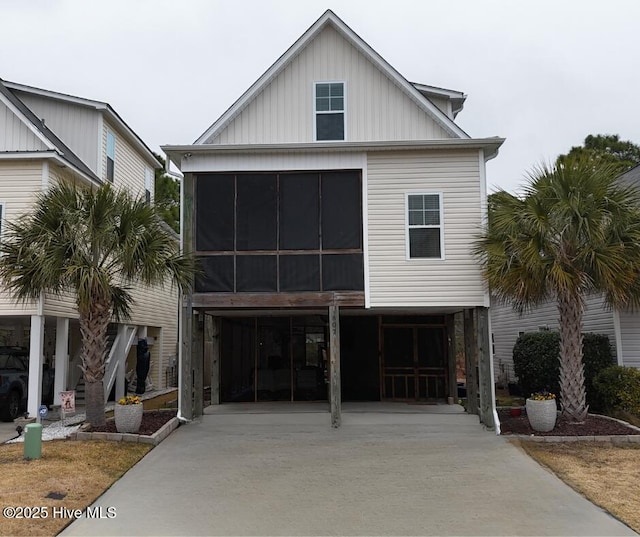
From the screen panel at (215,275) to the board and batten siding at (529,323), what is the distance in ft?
21.0

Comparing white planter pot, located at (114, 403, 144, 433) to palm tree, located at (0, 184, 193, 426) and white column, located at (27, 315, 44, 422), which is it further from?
white column, located at (27, 315, 44, 422)

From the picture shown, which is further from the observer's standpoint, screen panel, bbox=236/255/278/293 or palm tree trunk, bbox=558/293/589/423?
screen panel, bbox=236/255/278/293

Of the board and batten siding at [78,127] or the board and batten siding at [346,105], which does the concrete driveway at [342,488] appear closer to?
the board and batten siding at [346,105]

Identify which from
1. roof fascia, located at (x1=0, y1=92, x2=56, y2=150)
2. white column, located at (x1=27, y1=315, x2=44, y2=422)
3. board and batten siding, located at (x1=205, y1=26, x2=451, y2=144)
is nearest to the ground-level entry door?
board and batten siding, located at (x1=205, y1=26, x2=451, y2=144)

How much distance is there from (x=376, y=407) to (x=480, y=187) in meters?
6.00

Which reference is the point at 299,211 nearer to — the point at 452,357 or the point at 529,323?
the point at 452,357

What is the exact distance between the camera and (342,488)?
28.2 ft

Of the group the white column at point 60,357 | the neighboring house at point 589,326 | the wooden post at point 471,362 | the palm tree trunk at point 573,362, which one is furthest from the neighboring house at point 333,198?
the white column at point 60,357

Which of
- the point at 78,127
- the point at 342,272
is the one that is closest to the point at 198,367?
the point at 342,272

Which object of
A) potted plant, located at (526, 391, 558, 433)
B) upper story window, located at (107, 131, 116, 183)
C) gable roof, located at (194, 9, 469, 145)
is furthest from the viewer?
upper story window, located at (107, 131, 116, 183)

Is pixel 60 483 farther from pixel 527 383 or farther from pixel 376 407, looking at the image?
pixel 527 383

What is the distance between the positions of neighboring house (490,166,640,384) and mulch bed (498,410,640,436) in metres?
2.29

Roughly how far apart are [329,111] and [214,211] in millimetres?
3502

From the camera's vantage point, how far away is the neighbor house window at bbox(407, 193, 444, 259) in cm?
1340
